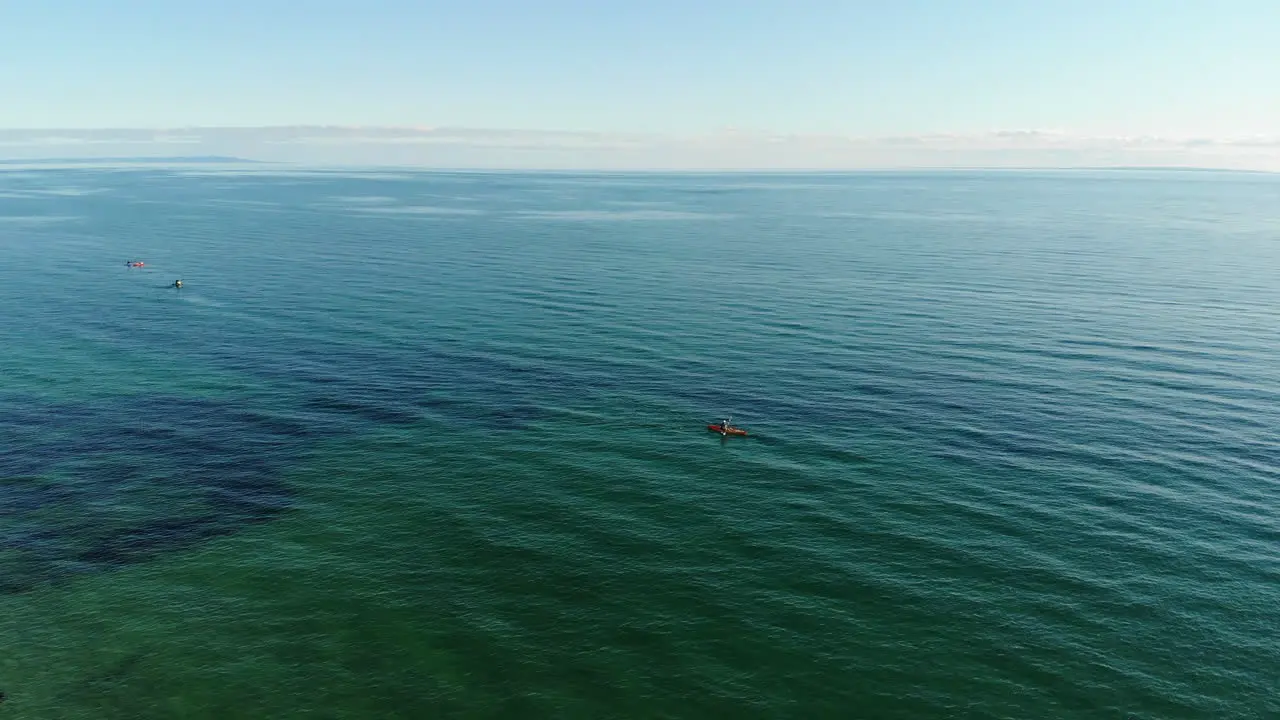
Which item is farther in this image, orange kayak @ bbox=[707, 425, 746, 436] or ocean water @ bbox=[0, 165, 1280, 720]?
orange kayak @ bbox=[707, 425, 746, 436]

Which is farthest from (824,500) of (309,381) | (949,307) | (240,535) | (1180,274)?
(1180,274)

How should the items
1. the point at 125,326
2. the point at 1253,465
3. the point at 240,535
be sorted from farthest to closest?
the point at 125,326
the point at 1253,465
the point at 240,535

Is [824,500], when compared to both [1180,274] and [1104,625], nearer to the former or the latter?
[1104,625]

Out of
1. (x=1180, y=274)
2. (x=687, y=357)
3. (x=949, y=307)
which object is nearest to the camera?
(x=687, y=357)

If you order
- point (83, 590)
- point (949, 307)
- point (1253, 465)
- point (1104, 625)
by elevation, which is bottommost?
point (83, 590)

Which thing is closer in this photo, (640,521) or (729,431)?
(640,521)

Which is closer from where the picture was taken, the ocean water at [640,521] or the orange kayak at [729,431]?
the ocean water at [640,521]

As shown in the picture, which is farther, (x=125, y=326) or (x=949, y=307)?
(x=949, y=307)

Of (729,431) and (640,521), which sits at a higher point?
(729,431)
